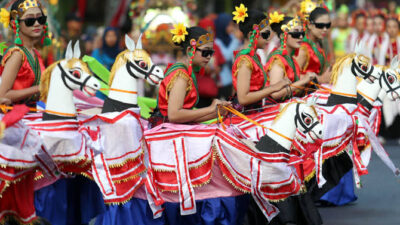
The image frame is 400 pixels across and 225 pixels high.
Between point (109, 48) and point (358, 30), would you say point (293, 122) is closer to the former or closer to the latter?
point (109, 48)

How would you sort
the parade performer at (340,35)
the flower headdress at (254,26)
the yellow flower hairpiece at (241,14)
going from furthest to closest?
the parade performer at (340,35)
the yellow flower hairpiece at (241,14)
the flower headdress at (254,26)

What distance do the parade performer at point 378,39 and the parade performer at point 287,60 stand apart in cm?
512

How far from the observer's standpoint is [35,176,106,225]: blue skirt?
697cm

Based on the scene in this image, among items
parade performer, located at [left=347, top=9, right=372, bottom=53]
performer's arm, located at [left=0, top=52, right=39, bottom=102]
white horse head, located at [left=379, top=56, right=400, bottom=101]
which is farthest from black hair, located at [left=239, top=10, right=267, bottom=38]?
→ parade performer, located at [left=347, top=9, right=372, bottom=53]

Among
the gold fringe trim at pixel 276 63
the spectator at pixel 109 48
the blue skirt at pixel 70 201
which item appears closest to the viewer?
the blue skirt at pixel 70 201

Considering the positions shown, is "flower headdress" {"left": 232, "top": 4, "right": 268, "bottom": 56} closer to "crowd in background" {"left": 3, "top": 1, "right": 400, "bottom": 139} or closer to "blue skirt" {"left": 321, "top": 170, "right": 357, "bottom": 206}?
"blue skirt" {"left": 321, "top": 170, "right": 357, "bottom": 206}

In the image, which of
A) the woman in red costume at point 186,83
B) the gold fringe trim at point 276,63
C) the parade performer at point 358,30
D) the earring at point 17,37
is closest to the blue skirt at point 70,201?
the woman in red costume at point 186,83

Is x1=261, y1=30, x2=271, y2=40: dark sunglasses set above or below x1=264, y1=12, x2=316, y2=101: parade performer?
above

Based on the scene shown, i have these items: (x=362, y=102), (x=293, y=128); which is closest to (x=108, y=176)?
(x=293, y=128)

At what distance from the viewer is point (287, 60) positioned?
27.7ft

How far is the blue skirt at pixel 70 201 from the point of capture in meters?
6.97

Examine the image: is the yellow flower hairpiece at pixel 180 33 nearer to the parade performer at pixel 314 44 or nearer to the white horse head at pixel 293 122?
the white horse head at pixel 293 122

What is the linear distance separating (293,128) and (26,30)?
222 cm

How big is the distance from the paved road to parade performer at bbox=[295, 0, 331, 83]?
140cm
